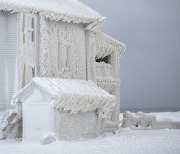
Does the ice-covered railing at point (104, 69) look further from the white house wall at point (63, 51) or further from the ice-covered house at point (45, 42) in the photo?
the white house wall at point (63, 51)

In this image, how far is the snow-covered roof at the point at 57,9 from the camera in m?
25.6

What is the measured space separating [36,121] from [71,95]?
221cm

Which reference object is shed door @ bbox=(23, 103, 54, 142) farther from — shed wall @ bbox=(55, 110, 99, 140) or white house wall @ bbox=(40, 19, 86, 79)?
white house wall @ bbox=(40, 19, 86, 79)

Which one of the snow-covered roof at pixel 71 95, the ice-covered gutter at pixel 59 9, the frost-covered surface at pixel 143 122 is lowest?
the frost-covered surface at pixel 143 122

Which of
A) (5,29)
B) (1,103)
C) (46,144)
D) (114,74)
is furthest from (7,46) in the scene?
(114,74)

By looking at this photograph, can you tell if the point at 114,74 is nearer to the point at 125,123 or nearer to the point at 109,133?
the point at 125,123

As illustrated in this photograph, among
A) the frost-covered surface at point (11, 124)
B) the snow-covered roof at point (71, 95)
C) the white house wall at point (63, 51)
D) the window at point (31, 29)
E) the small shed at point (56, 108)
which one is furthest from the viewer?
the white house wall at point (63, 51)

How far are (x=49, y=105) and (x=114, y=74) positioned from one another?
12.9 m

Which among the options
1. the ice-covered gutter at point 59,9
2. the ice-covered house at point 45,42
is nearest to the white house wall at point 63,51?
the ice-covered house at point 45,42

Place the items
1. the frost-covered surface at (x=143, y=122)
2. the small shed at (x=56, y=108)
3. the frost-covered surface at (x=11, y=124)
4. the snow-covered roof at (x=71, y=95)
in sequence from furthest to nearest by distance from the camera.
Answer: the frost-covered surface at (x=143, y=122)
the frost-covered surface at (x=11, y=124)
the small shed at (x=56, y=108)
the snow-covered roof at (x=71, y=95)

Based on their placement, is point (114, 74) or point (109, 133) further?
point (114, 74)

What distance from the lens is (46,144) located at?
850 inches

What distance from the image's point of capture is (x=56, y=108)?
22.6 m

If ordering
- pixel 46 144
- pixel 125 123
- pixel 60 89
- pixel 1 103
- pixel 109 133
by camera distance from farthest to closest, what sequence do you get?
pixel 125 123 → pixel 109 133 → pixel 1 103 → pixel 60 89 → pixel 46 144
